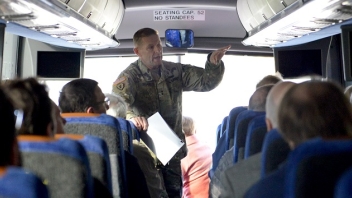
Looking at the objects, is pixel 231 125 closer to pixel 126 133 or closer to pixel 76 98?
pixel 126 133

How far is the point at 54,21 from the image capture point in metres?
4.80

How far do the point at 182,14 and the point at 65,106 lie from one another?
15.6 feet

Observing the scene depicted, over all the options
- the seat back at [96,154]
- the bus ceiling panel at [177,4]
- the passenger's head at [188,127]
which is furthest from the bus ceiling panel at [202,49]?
the seat back at [96,154]

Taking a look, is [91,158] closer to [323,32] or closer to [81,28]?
[81,28]

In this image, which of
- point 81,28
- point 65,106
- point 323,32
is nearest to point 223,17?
point 323,32

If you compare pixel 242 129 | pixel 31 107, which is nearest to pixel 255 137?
pixel 242 129

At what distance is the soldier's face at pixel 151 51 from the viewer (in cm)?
447

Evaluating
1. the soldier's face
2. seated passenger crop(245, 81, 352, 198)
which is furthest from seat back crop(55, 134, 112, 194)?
the soldier's face

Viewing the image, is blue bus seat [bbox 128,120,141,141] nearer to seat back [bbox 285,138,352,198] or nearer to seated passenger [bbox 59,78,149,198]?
seated passenger [bbox 59,78,149,198]

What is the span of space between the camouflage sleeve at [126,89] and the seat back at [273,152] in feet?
7.58

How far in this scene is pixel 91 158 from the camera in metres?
2.17

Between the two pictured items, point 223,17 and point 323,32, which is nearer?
point 323,32

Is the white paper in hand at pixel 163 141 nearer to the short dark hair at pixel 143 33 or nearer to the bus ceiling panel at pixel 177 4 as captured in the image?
the short dark hair at pixel 143 33

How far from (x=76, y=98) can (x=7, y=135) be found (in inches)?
65.1
